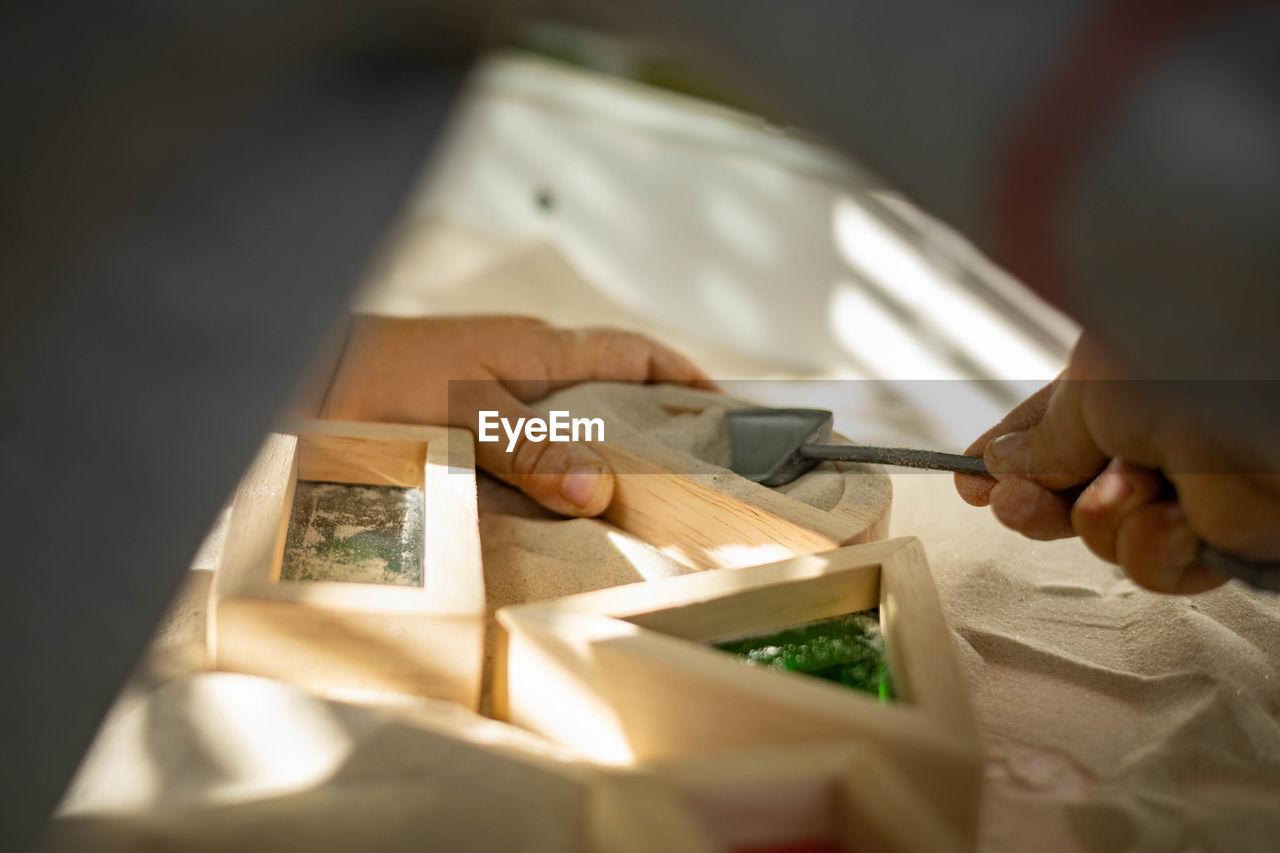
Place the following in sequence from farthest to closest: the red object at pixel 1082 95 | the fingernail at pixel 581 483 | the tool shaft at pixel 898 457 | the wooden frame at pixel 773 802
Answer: the fingernail at pixel 581 483 < the tool shaft at pixel 898 457 < the wooden frame at pixel 773 802 < the red object at pixel 1082 95

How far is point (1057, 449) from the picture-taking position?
0.73 m

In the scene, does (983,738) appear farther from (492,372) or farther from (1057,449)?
(492,372)

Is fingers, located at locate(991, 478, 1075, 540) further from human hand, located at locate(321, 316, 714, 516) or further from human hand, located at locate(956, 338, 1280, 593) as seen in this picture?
human hand, located at locate(321, 316, 714, 516)

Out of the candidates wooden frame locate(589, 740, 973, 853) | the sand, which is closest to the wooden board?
the sand

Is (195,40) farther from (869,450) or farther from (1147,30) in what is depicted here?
(1147,30)

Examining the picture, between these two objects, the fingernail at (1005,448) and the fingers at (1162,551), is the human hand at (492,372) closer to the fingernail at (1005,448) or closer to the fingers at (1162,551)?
the fingernail at (1005,448)

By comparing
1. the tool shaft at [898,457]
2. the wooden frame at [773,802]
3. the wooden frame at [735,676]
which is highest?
the tool shaft at [898,457]

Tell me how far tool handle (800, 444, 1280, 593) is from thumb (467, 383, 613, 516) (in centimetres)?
20

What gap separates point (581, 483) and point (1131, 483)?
1.55 ft

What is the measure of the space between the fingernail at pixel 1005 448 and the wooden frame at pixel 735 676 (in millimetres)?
107

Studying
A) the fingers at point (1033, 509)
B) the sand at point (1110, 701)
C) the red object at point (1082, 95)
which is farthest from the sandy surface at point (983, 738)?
the red object at point (1082, 95)

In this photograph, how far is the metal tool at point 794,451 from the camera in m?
0.85

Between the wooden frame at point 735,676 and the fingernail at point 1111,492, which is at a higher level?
the fingernail at point 1111,492

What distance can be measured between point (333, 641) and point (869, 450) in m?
0.51
